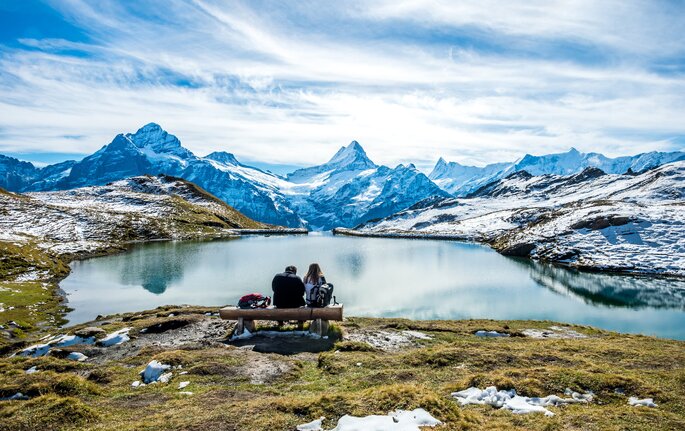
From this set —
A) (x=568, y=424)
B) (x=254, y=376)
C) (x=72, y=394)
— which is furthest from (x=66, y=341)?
(x=568, y=424)

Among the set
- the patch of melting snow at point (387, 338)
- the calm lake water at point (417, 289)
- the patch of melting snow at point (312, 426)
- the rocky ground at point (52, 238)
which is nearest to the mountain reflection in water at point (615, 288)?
the calm lake water at point (417, 289)

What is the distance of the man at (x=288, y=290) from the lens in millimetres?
23625

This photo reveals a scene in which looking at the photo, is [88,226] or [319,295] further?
[88,226]

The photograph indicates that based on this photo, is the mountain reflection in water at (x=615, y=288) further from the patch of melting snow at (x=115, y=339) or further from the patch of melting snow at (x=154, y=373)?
the patch of melting snow at (x=154, y=373)

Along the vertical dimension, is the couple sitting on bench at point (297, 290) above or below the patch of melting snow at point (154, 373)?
above

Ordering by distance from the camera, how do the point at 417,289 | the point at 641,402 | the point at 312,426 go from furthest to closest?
1. the point at 417,289
2. the point at 641,402
3. the point at 312,426

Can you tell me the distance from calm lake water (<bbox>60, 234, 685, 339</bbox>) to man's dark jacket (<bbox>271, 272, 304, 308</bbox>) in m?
19.9

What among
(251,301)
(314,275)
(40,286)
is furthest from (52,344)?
(40,286)

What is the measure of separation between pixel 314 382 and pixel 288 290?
330 inches

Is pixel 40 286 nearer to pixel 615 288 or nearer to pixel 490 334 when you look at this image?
pixel 490 334

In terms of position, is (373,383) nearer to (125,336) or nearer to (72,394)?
(72,394)

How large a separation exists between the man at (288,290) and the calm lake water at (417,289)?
19.9 m

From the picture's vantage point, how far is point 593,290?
214 feet

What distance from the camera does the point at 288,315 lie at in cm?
2367
